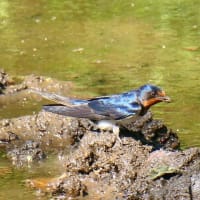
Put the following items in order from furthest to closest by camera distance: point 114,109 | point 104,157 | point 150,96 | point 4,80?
point 4,80 → point 114,109 → point 150,96 → point 104,157

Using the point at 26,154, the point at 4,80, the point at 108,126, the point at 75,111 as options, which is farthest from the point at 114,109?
the point at 4,80

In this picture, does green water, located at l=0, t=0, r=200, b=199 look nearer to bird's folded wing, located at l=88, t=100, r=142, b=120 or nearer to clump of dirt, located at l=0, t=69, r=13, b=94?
clump of dirt, located at l=0, t=69, r=13, b=94

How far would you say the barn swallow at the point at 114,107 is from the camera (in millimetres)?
6570

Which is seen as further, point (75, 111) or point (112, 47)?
point (112, 47)

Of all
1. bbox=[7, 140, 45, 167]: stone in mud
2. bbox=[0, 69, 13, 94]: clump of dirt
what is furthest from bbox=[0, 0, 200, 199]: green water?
bbox=[7, 140, 45, 167]: stone in mud

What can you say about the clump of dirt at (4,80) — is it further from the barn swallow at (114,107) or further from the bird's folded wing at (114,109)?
the bird's folded wing at (114,109)

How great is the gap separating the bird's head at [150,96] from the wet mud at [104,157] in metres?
0.17

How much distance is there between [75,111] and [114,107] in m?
0.27

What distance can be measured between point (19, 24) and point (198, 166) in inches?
229

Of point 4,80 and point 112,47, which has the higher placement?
point 112,47

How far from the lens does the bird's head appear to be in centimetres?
655

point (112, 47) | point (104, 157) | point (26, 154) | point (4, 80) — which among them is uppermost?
point (112, 47)

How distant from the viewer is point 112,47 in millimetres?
10312

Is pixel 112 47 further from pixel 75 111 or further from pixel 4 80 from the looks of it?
pixel 75 111
